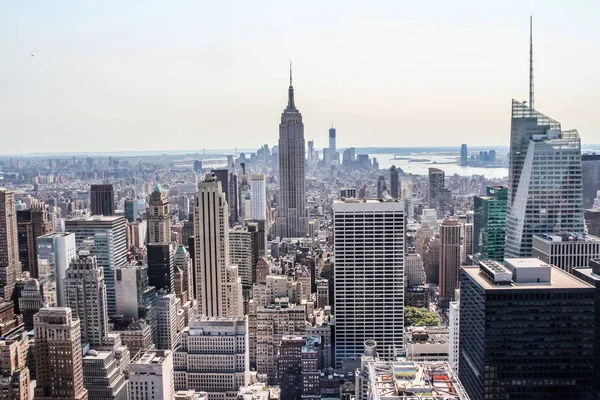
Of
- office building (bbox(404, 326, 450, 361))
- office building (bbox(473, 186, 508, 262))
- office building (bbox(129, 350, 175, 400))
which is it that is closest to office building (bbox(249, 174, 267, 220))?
office building (bbox(473, 186, 508, 262))

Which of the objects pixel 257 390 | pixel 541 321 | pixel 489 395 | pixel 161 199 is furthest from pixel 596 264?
pixel 161 199

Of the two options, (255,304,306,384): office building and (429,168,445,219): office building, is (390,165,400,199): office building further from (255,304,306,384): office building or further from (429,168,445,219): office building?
(255,304,306,384): office building

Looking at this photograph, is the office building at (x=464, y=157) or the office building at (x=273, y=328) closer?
the office building at (x=273, y=328)

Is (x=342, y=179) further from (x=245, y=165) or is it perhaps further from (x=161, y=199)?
(x=161, y=199)

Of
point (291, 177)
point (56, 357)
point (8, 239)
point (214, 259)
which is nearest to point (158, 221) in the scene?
point (214, 259)

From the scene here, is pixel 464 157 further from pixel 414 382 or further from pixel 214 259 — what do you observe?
pixel 414 382

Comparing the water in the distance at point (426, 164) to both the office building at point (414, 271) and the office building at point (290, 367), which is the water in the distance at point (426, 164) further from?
the office building at point (290, 367)

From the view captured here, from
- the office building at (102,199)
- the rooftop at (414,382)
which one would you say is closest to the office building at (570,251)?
the rooftop at (414,382)

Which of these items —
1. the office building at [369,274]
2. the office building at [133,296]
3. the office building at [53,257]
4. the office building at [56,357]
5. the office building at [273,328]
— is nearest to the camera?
the office building at [56,357]
